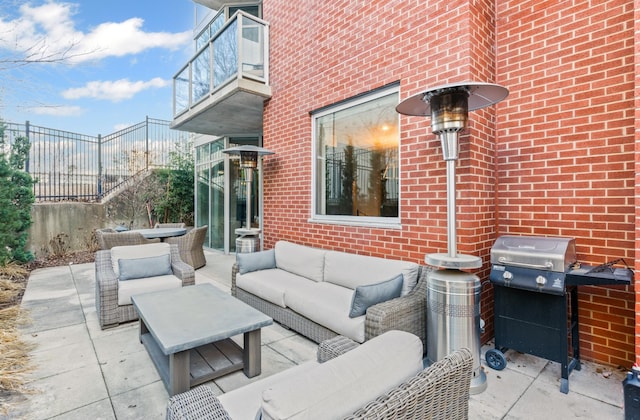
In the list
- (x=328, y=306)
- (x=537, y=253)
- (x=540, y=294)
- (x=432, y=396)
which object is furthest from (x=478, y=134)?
(x=432, y=396)

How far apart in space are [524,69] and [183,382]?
14.0 ft

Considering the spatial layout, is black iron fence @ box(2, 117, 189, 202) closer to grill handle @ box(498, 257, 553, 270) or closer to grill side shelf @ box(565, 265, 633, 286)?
grill handle @ box(498, 257, 553, 270)

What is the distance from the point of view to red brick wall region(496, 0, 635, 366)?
2676 millimetres

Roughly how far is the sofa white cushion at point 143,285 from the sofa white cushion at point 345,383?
3.51 metres

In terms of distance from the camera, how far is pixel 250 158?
5.77 m

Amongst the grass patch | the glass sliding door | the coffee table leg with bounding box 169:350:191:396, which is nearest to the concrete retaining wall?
the glass sliding door

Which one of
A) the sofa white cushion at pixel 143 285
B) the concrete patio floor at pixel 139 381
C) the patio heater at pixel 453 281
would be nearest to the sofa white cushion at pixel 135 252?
the sofa white cushion at pixel 143 285

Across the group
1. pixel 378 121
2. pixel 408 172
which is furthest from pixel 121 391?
pixel 378 121

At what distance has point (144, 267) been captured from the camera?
A: 14.0ft

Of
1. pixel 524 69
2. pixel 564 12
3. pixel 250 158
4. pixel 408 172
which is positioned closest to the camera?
pixel 564 12

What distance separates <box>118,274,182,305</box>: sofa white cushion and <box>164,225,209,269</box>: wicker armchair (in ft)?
7.81

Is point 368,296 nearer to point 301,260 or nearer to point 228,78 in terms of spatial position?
point 301,260

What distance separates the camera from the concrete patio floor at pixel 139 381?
224 centimetres

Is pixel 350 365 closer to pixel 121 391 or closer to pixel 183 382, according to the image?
pixel 183 382
